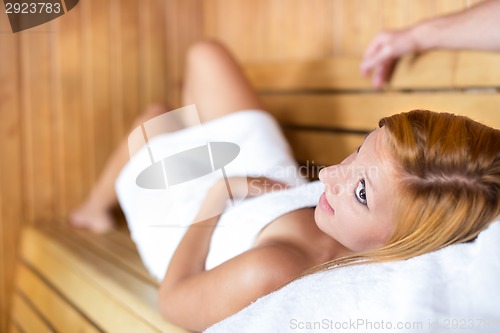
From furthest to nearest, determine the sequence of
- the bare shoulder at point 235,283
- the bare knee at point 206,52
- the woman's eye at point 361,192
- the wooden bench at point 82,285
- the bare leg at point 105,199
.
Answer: the bare leg at point 105,199 → the bare knee at point 206,52 → the wooden bench at point 82,285 → the bare shoulder at point 235,283 → the woman's eye at point 361,192

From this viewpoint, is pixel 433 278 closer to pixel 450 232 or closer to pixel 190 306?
pixel 450 232

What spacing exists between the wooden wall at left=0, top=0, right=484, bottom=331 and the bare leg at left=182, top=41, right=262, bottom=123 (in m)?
0.39

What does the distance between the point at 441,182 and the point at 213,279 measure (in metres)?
0.38

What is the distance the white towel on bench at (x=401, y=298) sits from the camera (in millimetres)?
639

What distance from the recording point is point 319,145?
167 cm

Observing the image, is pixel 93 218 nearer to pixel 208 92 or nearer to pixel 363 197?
pixel 208 92

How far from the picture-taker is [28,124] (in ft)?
6.61

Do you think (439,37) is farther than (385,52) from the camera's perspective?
No

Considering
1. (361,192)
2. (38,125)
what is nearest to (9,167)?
(38,125)

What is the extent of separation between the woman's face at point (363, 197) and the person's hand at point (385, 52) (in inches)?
28.3

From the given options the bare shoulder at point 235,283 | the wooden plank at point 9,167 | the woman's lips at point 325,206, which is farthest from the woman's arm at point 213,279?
the wooden plank at point 9,167

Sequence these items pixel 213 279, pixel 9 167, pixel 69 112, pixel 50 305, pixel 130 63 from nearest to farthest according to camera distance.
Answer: pixel 213 279
pixel 50 305
pixel 9 167
pixel 69 112
pixel 130 63

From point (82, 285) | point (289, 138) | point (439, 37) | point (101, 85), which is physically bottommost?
point (82, 285)

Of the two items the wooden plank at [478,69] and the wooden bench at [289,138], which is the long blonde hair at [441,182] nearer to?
the wooden bench at [289,138]
